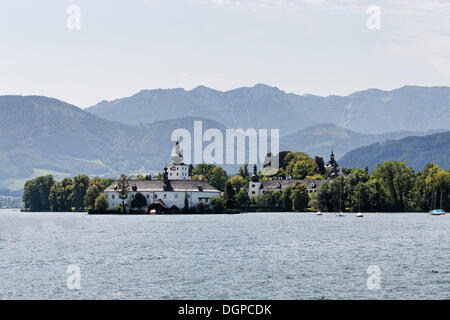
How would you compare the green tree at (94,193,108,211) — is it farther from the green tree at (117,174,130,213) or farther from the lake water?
the lake water

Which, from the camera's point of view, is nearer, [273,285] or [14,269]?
[273,285]

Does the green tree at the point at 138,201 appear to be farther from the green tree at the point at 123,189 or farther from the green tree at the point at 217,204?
the green tree at the point at 217,204

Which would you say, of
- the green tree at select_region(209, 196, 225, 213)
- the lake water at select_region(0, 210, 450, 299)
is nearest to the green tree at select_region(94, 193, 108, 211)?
the green tree at select_region(209, 196, 225, 213)

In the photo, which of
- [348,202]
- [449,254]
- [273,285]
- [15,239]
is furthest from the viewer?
[348,202]

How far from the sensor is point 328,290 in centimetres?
4150

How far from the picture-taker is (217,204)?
195 metres

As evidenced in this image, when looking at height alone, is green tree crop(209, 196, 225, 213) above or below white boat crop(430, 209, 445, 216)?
above

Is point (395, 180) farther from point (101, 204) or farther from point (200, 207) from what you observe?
point (101, 204)

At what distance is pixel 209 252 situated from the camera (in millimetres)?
64938

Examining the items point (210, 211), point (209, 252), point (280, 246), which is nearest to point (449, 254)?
point (280, 246)

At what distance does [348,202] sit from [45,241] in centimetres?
11219

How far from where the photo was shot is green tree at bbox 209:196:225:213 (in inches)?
7677
